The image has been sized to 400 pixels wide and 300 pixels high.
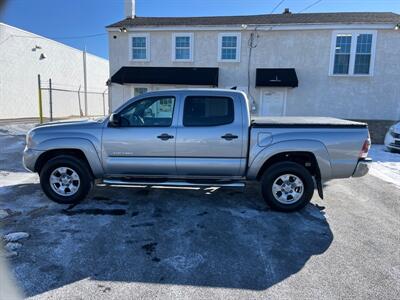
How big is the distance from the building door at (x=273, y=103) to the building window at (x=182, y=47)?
427 cm

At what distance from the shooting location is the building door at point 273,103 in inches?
562

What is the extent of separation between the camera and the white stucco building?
13.5 meters

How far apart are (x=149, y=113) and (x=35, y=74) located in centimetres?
2171

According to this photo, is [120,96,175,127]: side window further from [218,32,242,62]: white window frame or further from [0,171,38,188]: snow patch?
[218,32,242,62]: white window frame

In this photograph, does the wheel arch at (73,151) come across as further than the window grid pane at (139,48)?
No

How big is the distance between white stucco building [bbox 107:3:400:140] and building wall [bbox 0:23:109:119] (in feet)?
30.8

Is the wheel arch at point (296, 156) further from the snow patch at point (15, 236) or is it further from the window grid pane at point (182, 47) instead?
the window grid pane at point (182, 47)

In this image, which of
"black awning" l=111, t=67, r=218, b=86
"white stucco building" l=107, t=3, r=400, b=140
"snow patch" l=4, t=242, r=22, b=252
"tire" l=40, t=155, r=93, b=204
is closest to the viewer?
"snow patch" l=4, t=242, r=22, b=252

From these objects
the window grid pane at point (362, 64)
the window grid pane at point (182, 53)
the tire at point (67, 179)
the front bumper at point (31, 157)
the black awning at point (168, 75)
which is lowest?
the tire at point (67, 179)

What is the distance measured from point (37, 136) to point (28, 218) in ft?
4.63

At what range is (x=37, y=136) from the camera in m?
5.01

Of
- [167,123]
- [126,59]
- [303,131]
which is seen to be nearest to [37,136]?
[167,123]

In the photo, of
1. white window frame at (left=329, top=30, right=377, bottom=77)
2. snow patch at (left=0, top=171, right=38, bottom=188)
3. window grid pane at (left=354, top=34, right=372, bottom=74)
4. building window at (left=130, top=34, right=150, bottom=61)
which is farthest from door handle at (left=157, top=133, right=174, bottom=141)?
window grid pane at (left=354, top=34, right=372, bottom=74)

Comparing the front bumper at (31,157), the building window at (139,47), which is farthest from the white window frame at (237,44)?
the front bumper at (31,157)
